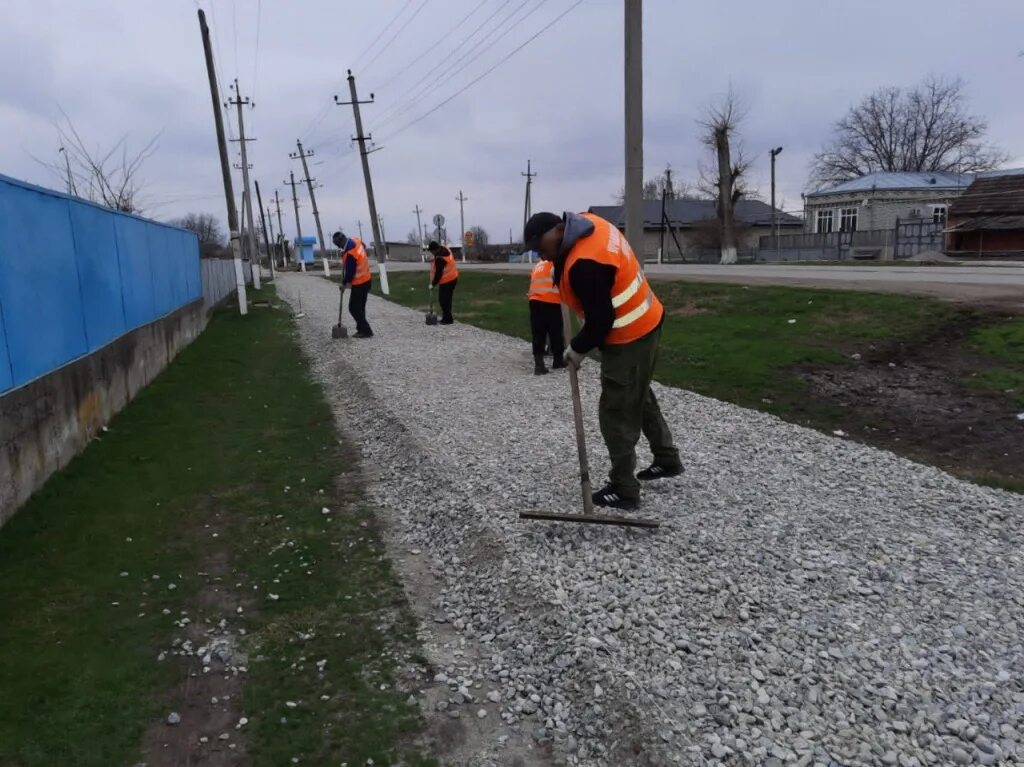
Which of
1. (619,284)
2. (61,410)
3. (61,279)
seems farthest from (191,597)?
(61,279)

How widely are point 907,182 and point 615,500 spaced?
57.9 m

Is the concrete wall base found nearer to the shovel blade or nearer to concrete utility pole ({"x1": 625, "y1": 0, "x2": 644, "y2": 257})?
the shovel blade

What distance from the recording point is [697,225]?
64.7m

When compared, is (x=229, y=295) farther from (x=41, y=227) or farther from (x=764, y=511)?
(x=764, y=511)

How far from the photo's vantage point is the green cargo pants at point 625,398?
490 centimetres

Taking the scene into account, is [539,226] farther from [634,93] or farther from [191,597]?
[634,93]

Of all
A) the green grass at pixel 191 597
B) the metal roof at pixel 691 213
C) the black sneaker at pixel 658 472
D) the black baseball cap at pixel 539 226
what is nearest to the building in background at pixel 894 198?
the metal roof at pixel 691 213

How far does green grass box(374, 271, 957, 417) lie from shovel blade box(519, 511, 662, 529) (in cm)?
427

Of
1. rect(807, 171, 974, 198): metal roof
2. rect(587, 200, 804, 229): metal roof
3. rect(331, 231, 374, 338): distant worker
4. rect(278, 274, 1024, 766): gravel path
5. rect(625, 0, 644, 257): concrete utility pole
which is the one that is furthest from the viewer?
rect(587, 200, 804, 229): metal roof

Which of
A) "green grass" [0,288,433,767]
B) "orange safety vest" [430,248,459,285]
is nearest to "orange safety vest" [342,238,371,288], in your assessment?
"orange safety vest" [430,248,459,285]

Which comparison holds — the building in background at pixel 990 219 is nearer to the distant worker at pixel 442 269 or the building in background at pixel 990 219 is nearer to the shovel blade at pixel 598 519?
the distant worker at pixel 442 269

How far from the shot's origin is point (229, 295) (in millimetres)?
30312

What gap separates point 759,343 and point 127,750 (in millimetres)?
10788

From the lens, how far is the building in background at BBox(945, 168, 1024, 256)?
40562mm
